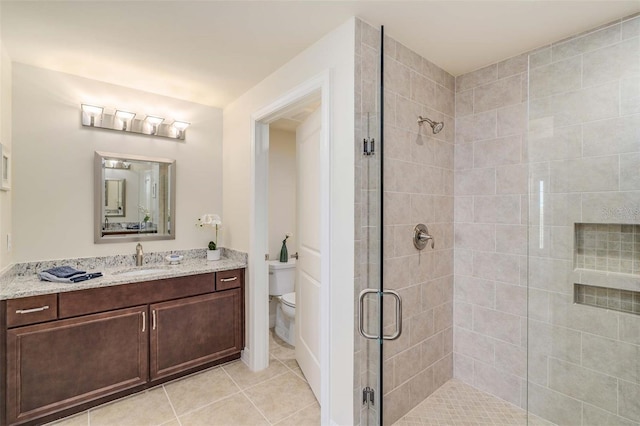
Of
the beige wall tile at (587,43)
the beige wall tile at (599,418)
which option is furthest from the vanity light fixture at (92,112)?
the beige wall tile at (599,418)

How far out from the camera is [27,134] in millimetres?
2172

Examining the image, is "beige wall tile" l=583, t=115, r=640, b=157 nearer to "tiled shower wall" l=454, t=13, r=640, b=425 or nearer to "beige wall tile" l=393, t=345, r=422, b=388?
"tiled shower wall" l=454, t=13, r=640, b=425

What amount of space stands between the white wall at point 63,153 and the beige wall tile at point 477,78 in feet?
7.94

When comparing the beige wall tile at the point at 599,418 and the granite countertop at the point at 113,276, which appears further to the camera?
the granite countertop at the point at 113,276

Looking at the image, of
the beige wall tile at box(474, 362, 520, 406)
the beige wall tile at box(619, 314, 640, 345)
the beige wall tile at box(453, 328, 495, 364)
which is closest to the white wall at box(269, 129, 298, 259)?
the beige wall tile at box(453, 328, 495, 364)

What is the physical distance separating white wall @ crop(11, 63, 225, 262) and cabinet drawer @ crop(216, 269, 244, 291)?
23.6 inches

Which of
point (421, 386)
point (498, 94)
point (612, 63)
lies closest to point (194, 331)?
point (421, 386)

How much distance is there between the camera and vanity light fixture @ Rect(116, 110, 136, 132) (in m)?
2.48

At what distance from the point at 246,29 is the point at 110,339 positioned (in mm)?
2172

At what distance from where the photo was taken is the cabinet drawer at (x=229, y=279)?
255 cm

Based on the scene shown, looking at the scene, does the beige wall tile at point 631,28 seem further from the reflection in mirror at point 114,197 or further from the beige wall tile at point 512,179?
the reflection in mirror at point 114,197

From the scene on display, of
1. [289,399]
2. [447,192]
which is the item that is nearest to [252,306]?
[289,399]

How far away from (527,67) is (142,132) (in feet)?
9.67

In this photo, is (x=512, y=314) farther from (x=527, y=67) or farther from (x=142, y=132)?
(x=142, y=132)
